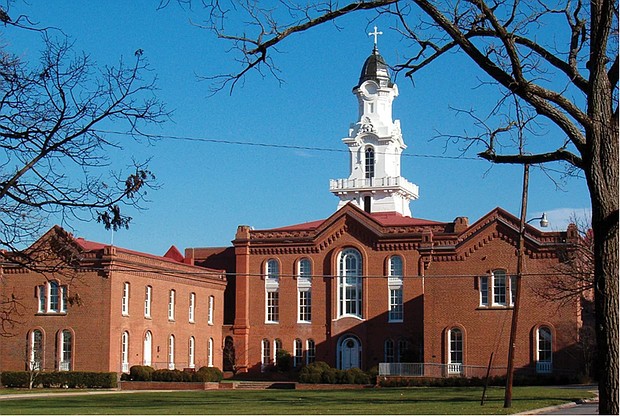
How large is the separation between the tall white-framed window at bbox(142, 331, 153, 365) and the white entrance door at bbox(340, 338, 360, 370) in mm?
13235

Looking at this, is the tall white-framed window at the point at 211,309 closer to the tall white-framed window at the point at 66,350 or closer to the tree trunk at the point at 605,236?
the tall white-framed window at the point at 66,350

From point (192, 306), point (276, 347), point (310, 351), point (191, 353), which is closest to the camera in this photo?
point (191, 353)

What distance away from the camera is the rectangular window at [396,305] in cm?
6372

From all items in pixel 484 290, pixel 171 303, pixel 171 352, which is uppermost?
pixel 484 290

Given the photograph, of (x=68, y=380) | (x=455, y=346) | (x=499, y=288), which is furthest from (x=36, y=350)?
(x=499, y=288)

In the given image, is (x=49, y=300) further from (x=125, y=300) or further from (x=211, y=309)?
(x=211, y=309)

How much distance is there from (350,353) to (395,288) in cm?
531

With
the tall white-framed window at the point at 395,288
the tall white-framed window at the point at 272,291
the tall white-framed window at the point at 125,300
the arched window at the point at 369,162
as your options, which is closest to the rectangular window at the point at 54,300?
the tall white-framed window at the point at 125,300

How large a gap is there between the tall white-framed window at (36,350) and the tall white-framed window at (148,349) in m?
5.87

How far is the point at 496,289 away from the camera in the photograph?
177ft

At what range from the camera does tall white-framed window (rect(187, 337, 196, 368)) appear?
63.5m

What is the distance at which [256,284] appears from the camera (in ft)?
222

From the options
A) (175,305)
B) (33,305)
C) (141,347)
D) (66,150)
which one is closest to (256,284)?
(175,305)

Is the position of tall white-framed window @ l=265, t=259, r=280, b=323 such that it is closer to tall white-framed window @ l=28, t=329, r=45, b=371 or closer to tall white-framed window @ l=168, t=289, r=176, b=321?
tall white-framed window @ l=168, t=289, r=176, b=321
